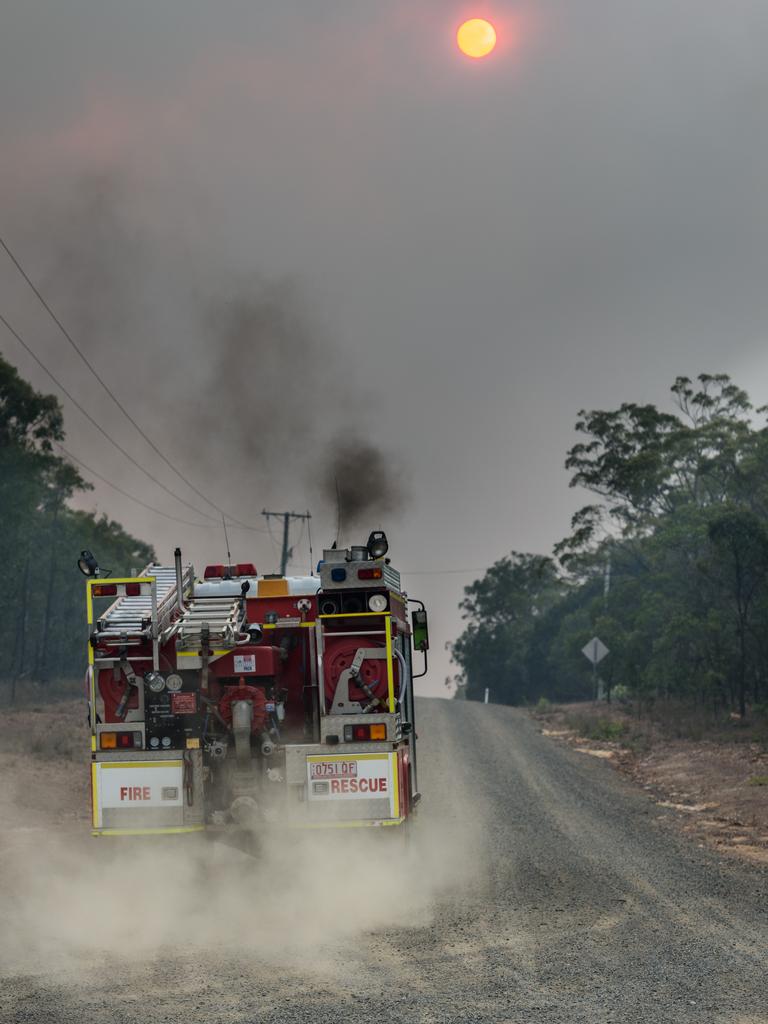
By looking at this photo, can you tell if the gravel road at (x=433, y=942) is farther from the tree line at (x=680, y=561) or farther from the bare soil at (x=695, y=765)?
the tree line at (x=680, y=561)

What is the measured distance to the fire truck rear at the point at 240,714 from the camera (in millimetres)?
11531

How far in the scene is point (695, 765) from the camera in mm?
28094

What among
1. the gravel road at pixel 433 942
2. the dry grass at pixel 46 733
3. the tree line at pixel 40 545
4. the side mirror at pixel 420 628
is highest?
the tree line at pixel 40 545

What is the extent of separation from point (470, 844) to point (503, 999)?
7.91 meters

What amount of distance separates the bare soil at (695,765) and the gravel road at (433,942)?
203cm

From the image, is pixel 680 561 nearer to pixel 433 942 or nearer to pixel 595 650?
pixel 595 650

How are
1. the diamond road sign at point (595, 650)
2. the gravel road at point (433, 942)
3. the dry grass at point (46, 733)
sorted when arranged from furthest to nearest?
the diamond road sign at point (595, 650)
the dry grass at point (46, 733)
the gravel road at point (433, 942)

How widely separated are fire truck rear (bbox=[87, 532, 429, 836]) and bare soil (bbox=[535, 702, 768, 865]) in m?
5.99

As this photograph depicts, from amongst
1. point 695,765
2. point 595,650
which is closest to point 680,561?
point 595,650

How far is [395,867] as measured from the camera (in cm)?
1230

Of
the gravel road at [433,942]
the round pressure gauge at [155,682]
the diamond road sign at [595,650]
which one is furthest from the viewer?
the diamond road sign at [595,650]

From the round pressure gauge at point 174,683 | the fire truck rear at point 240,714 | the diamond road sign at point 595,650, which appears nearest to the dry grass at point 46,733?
the fire truck rear at point 240,714

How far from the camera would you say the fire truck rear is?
11.5m

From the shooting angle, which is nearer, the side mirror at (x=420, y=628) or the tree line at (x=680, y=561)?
the side mirror at (x=420, y=628)
